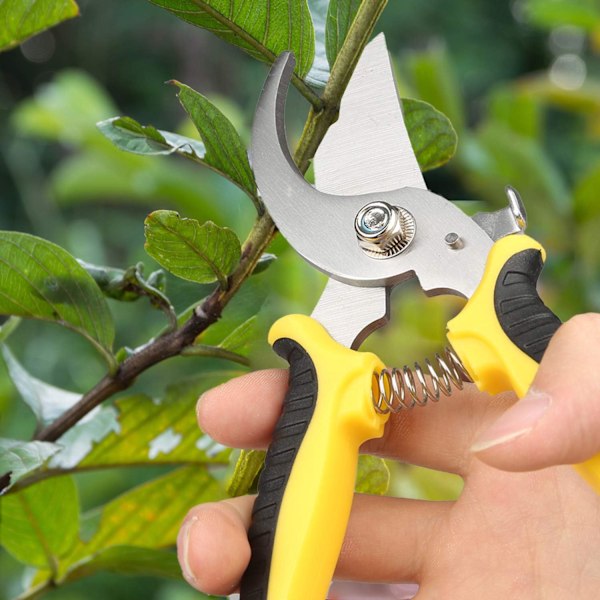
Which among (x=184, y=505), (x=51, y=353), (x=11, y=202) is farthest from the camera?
(x=11, y=202)

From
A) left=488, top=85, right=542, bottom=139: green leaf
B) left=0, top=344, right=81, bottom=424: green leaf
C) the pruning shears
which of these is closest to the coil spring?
the pruning shears

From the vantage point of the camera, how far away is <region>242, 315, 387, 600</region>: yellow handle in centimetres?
37

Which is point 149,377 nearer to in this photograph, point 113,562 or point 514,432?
point 113,562

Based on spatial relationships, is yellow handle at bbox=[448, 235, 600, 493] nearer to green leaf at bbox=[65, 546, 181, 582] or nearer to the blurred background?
the blurred background

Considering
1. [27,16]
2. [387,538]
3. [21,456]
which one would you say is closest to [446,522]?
[387,538]

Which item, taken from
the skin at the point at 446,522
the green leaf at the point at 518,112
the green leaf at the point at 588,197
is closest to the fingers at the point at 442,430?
the skin at the point at 446,522

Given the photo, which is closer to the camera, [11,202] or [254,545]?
[254,545]

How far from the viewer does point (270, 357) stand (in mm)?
500

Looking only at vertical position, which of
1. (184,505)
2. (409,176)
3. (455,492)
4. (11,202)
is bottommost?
(11,202)

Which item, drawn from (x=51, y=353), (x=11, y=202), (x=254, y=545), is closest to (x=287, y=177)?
(x=254, y=545)

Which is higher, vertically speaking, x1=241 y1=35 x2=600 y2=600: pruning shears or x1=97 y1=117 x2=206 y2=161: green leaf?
x1=97 y1=117 x2=206 y2=161: green leaf

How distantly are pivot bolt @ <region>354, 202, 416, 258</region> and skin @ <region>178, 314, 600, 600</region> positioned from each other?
0.08 m

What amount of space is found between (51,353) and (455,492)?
1264mm

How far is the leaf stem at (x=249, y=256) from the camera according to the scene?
1.37 ft
